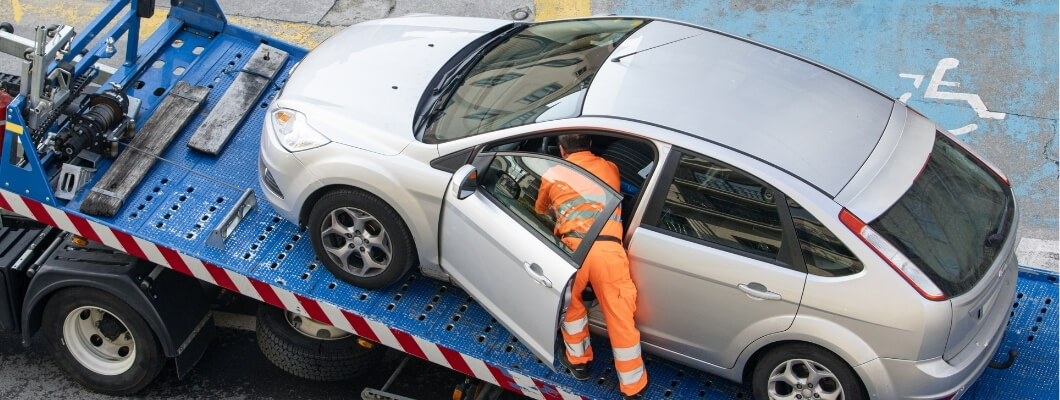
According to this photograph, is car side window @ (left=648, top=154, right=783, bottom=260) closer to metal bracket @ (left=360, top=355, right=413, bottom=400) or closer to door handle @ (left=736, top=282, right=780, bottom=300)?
door handle @ (left=736, top=282, right=780, bottom=300)

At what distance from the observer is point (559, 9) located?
32.9 feet

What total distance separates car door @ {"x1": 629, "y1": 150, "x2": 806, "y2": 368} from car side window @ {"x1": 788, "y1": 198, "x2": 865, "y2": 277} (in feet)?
0.15

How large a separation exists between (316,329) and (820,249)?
2.90m

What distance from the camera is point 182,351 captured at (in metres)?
6.43

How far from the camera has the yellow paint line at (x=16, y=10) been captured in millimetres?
10078

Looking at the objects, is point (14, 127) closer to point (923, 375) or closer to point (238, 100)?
point (238, 100)

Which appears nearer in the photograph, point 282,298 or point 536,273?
point 536,273

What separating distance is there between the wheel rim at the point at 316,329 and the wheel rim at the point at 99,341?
95 centimetres

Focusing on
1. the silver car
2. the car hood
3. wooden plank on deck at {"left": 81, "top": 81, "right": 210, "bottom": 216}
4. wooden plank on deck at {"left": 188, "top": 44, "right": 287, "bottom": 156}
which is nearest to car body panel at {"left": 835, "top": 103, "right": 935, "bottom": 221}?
the silver car

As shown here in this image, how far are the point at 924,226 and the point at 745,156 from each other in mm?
885

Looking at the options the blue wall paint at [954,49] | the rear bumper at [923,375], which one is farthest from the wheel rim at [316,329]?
the blue wall paint at [954,49]

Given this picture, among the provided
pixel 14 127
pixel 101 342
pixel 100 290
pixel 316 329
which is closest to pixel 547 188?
pixel 316 329

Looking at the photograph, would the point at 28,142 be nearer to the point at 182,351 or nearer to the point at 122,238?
the point at 122,238

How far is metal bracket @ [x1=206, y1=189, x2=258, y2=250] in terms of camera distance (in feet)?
20.1
